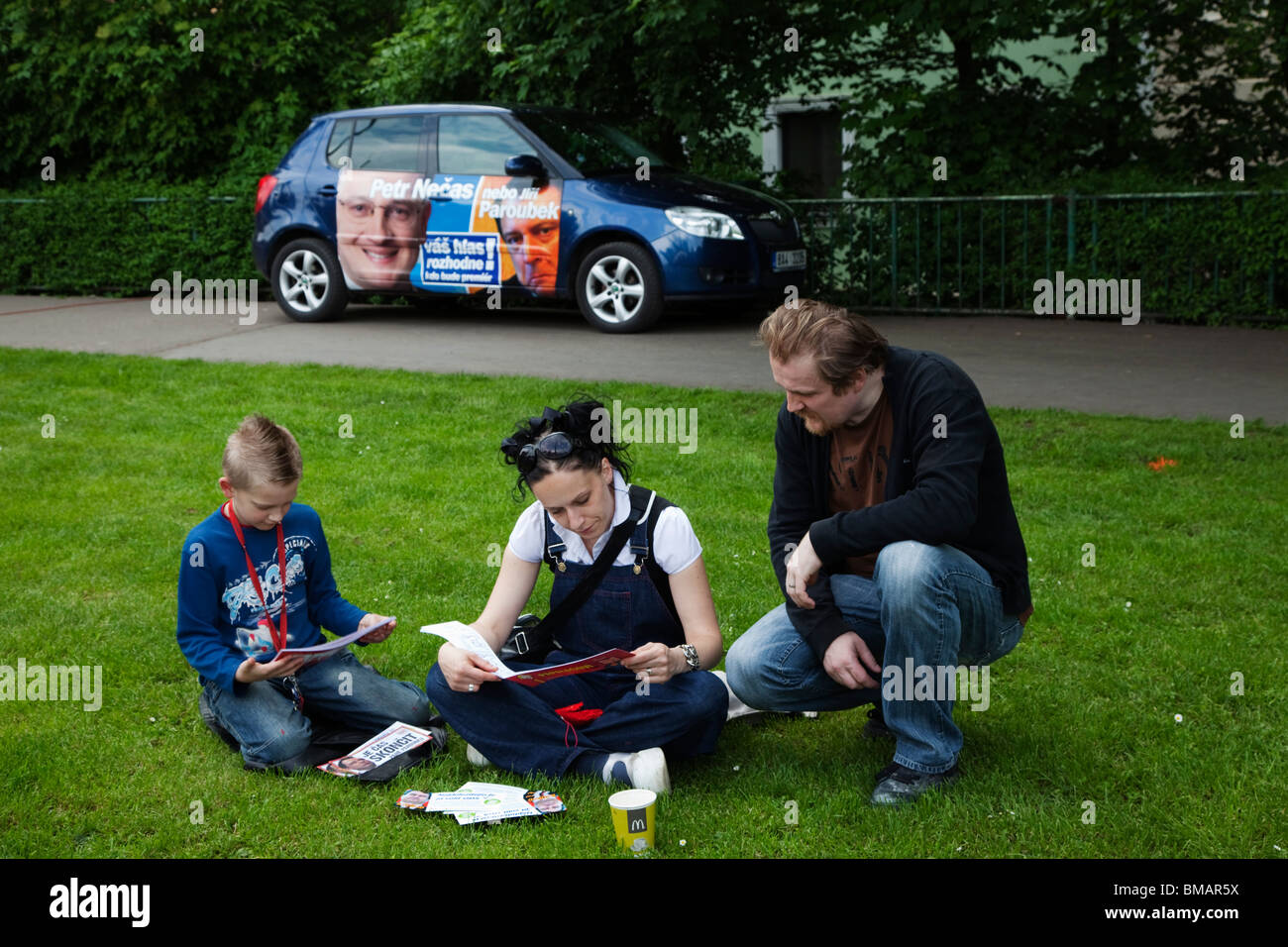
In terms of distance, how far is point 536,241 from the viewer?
11.3 meters

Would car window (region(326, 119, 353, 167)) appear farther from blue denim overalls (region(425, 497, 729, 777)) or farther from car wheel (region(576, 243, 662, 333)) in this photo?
blue denim overalls (region(425, 497, 729, 777))

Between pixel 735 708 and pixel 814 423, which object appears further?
pixel 735 708

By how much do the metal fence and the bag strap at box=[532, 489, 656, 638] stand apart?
9.05m

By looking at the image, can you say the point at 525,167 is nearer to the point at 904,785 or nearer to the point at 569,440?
the point at 569,440

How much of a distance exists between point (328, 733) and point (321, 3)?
15.6m

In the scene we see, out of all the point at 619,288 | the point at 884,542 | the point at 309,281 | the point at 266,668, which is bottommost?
the point at 266,668

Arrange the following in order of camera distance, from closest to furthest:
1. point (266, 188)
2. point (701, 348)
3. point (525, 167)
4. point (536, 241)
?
point (701, 348), point (525, 167), point (536, 241), point (266, 188)

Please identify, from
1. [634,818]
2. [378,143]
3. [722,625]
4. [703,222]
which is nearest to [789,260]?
[703,222]

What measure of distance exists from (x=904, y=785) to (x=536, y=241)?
8.20 metres

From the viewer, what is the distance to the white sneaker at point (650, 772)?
384 cm

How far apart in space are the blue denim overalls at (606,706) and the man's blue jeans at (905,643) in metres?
0.18

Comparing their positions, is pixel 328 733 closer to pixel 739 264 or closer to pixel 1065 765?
pixel 1065 765

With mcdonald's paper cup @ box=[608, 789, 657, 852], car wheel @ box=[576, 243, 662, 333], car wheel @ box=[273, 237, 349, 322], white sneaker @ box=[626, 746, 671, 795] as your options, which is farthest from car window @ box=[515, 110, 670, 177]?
mcdonald's paper cup @ box=[608, 789, 657, 852]

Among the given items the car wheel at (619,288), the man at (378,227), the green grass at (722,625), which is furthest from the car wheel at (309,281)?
the green grass at (722,625)
